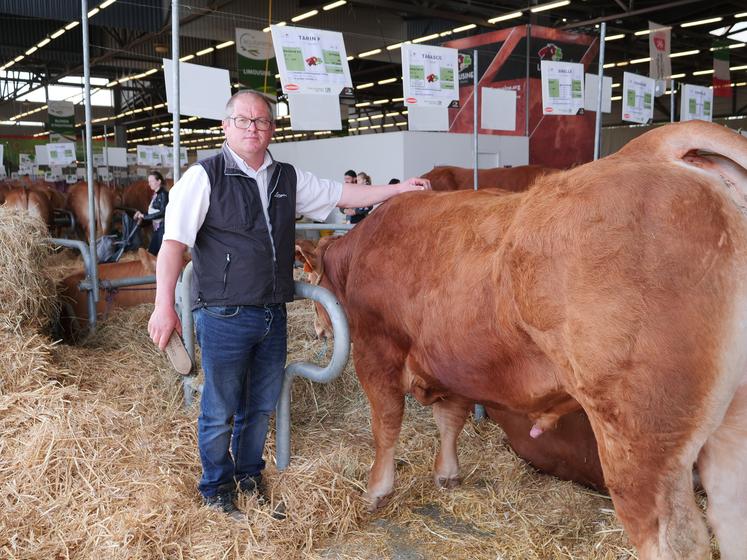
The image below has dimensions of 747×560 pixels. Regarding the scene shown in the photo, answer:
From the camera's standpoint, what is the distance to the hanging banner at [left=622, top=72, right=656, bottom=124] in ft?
20.7

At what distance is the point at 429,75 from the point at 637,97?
254cm

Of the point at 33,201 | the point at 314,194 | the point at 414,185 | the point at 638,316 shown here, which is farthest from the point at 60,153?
the point at 638,316

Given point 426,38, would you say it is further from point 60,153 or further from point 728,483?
point 728,483

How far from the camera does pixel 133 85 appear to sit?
28.4 m

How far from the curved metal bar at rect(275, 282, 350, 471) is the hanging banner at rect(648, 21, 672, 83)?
18.6 ft

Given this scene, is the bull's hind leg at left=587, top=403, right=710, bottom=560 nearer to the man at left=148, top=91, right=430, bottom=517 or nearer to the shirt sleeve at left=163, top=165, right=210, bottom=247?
the man at left=148, top=91, right=430, bottom=517

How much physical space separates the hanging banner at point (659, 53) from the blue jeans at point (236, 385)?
19.1 feet

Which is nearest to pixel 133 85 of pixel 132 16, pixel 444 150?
pixel 132 16

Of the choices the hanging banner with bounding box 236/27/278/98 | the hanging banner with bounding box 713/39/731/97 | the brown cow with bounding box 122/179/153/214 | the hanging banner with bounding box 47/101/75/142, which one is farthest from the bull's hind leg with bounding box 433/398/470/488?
the hanging banner with bounding box 47/101/75/142

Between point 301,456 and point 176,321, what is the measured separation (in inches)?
47.5

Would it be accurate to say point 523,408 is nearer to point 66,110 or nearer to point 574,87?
point 574,87

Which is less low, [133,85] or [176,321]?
[133,85]

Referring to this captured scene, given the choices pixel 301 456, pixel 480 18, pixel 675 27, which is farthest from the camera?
pixel 675 27

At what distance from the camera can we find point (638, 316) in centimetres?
185
